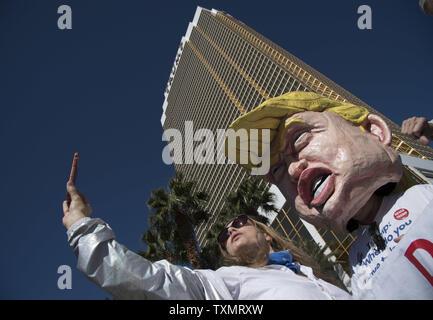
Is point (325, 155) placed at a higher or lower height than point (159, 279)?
higher

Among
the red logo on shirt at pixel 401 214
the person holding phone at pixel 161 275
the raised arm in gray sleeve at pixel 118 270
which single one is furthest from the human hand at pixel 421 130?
the raised arm in gray sleeve at pixel 118 270

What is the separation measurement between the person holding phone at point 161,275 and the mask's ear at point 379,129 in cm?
158

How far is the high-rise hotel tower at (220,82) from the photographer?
3703cm

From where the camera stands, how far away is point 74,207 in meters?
2.02

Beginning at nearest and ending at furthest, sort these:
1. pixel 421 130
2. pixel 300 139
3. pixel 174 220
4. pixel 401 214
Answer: pixel 401 214, pixel 421 130, pixel 300 139, pixel 174 220

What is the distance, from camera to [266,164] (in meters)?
3.54

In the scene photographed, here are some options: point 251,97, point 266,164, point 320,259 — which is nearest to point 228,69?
point 251,97

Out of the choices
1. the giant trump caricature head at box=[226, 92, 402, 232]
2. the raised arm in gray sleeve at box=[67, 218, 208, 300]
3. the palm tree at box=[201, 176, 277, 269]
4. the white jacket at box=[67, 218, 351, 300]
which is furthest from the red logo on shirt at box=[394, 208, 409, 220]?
the palm tree at box=[201, 176, 277, 269]

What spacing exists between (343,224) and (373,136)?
0.95m

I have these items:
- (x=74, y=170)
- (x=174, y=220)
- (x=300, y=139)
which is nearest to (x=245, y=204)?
(x=174, y=220)

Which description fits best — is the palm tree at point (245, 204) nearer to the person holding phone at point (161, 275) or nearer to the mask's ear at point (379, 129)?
the mask's ear at point (379, 129)

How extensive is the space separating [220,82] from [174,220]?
127 feet

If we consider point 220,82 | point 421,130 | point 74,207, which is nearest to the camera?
point 74,207

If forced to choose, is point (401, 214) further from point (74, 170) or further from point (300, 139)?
point (74, 170)
